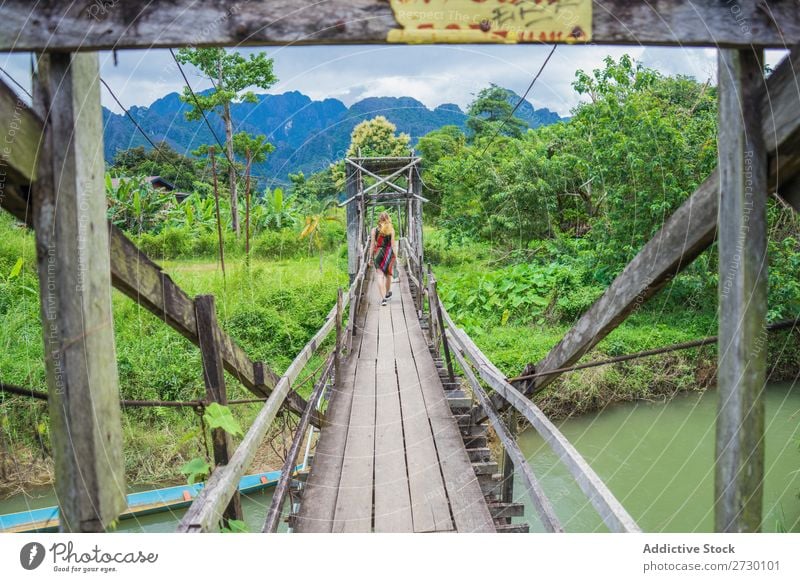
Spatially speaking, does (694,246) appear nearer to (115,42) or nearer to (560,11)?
(560,11)

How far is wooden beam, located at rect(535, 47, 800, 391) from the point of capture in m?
1.15

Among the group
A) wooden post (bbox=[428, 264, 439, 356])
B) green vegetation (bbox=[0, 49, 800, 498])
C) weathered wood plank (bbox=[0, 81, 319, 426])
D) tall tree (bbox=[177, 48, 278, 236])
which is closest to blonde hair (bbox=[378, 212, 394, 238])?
wooden post (bbox=[428, 264, 439, 356])

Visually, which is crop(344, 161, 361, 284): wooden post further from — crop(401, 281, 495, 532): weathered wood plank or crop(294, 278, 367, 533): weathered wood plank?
crop(294, 278, 367, 533): weathered wood plank

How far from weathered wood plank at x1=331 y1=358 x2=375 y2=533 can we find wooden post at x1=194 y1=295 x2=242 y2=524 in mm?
372

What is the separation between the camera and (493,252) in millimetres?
8219

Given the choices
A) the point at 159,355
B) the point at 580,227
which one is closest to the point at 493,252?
the point at 580,227

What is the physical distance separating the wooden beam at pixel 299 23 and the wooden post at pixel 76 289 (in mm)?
67

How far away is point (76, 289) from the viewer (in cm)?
118

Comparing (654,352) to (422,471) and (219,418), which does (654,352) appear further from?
(219,418)

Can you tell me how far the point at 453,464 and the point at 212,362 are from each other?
935 mm

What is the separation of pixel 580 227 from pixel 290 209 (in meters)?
4.78

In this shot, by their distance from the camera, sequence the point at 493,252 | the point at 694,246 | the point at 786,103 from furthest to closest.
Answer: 1. the point at 493,252
2. the point at 694,246
3. the point at 786,103

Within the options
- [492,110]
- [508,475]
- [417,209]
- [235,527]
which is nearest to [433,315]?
Answer: [508,475]

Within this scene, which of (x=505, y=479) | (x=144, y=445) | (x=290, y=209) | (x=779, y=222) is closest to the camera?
(x=505, y=479)
